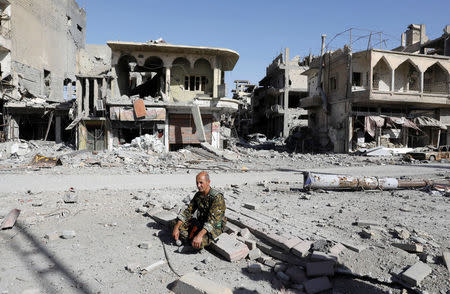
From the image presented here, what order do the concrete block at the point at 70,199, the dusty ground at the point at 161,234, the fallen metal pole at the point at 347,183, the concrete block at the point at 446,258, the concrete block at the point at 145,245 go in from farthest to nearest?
1. the fallen metal pole at the point at 347,183
2. the concrete block at the point at 70,199
3. the concrete block at the point at 145,245
4. the concrete block at the point at 446,258
5. the dusty ground at the point at 161,234

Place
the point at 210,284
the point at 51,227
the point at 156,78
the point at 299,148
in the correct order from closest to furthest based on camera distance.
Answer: the point at 210,284 → the point at 51,227 → the point at 156,78 → the point at 299,148

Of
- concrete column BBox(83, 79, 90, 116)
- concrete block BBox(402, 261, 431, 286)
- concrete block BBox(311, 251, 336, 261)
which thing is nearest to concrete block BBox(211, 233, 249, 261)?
concrete block BBox(311, 251, 336, 261)

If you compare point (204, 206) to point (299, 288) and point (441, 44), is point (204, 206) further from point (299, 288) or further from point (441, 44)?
point (441, 44)

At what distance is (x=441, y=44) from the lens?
2841 centimetres

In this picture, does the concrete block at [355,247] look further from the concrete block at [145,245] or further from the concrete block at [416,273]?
the concrete block at [145,245]

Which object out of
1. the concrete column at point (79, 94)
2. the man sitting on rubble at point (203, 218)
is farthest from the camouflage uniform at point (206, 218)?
the concrete column at point (79, 94)

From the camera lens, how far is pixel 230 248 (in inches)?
152

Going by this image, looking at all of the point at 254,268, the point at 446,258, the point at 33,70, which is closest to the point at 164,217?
the point at 254,268

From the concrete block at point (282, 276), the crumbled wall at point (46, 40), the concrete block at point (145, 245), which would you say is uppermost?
the crumbled wall at point (46, 40)

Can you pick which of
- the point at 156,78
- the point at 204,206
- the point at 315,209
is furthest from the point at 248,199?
the point at 156,78

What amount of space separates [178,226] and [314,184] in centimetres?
477

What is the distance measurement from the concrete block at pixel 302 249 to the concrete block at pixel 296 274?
10.6 inches

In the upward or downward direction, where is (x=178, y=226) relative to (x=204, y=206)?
downward

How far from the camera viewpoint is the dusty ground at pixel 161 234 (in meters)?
3.30
